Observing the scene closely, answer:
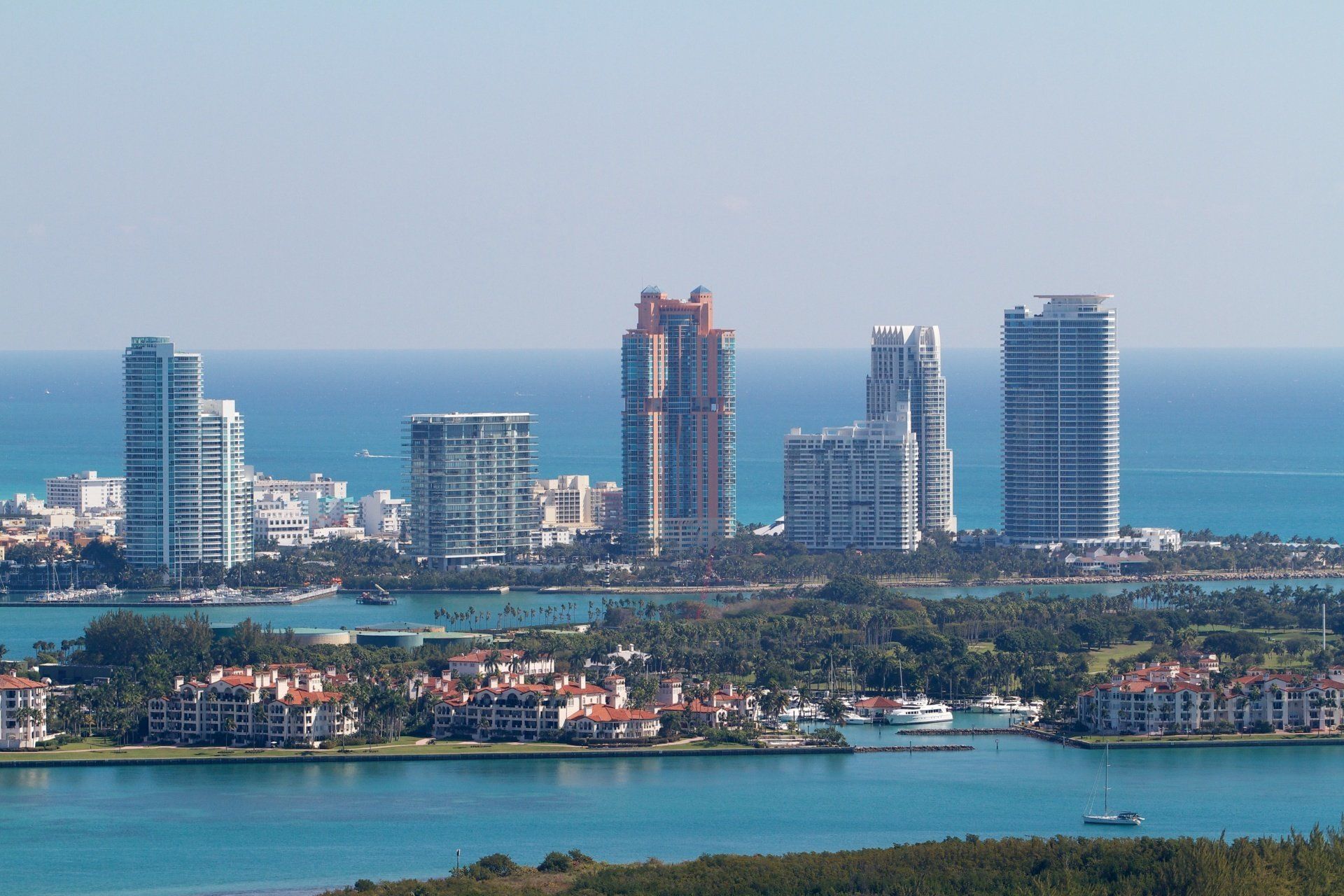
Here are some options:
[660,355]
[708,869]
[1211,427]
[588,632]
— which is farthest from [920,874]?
[1211,427]

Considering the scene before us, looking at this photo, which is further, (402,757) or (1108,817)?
(402,757)

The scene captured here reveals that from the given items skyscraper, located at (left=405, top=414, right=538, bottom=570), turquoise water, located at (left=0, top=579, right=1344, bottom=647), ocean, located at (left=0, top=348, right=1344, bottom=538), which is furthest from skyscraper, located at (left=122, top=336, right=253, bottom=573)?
ocean, located at (left=0, top=348, right=1344, bottom=538)

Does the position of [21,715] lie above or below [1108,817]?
above

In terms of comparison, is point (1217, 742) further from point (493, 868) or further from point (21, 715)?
point (21, 715)

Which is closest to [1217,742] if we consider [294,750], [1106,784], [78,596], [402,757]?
[1106,784]

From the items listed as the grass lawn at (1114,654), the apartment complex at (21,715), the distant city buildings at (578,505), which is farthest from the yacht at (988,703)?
the distant city buildings at (578,505)

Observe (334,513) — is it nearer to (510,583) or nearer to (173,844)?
(510,583)

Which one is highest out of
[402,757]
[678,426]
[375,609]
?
[678,426]
